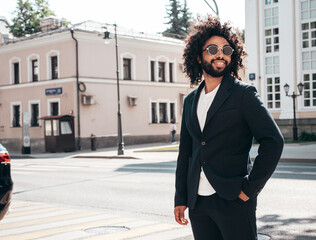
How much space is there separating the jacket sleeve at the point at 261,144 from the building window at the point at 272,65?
32.7m

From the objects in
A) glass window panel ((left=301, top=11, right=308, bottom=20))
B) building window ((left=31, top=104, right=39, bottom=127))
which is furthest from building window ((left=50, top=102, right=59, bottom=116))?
glass window panel ((left=301, top=11, right=308, bottom=20))

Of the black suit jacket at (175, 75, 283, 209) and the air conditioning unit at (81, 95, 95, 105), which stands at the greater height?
the air conditioning unit at (81, 95, 95, 105)

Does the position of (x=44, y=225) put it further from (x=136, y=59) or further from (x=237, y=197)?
(x=136, y=59)

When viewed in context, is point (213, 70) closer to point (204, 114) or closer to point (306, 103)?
point (204, 114)

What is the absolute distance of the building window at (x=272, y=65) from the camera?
34.8 m

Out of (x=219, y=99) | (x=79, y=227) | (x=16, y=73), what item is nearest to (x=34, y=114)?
(x=16, y=73)

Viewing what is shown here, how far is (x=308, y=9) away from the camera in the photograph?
33.3 m

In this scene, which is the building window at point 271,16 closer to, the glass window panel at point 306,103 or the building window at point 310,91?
the building window at point 310,91

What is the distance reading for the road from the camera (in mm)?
7086

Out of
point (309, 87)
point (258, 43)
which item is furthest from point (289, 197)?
point (258, 43)

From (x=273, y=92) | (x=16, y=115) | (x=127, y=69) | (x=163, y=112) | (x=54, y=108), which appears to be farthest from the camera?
(x=163, y=112)

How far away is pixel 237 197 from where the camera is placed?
9.64ft

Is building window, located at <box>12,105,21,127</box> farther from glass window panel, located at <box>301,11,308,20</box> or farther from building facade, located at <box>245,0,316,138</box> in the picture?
glass window panel, located at <box>301,11,308,20</box>

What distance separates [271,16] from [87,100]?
1387 cm
